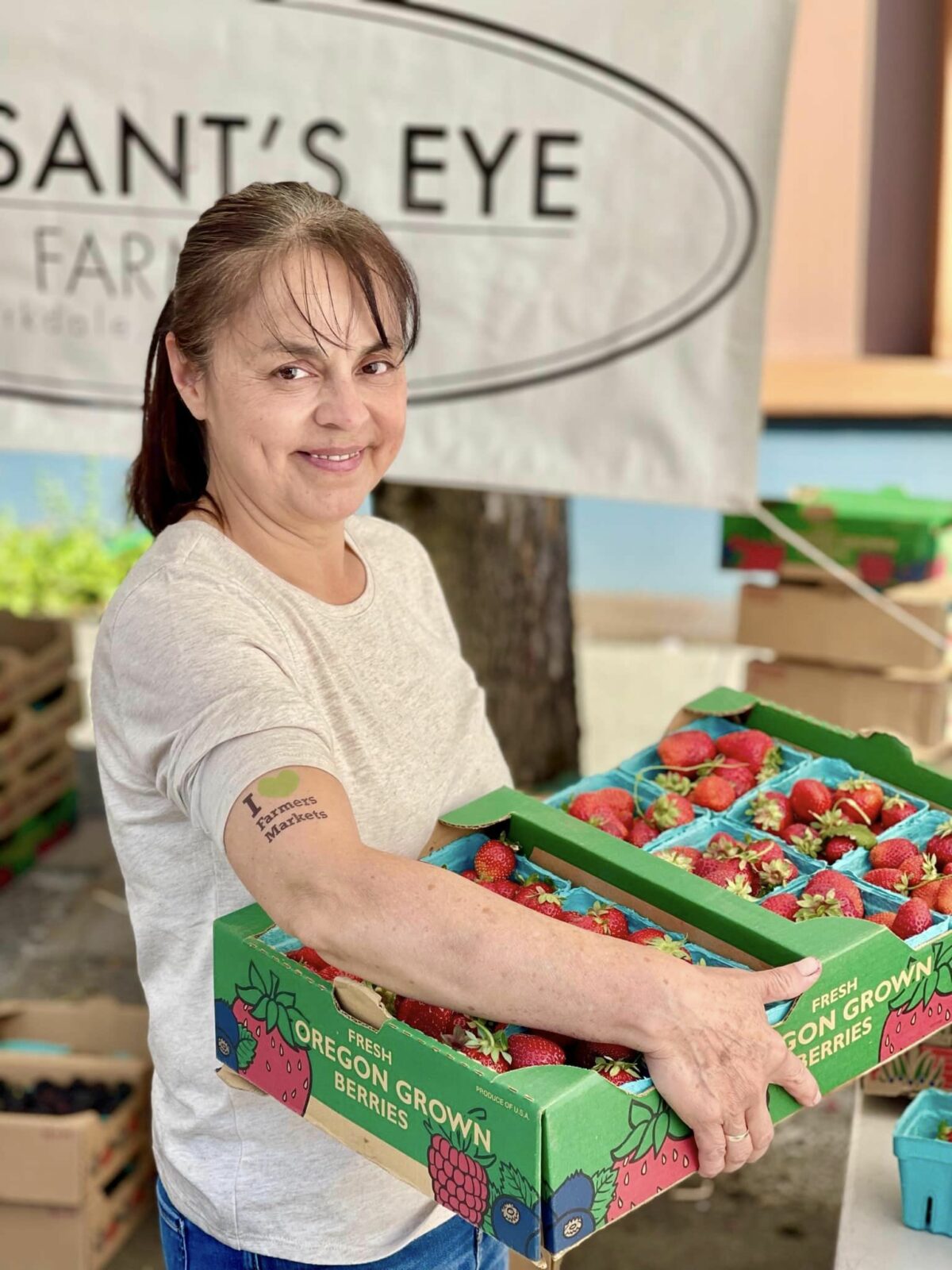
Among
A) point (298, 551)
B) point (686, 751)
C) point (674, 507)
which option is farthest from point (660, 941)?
point (674, 507)

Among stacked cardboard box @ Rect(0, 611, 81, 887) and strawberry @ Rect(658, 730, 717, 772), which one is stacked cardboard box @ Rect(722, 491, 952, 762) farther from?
stacked cardboard box @ Rect(0, 611, 81, 887)

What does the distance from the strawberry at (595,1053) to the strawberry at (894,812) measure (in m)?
0.60

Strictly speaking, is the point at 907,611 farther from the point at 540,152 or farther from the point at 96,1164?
the point at 96,1164

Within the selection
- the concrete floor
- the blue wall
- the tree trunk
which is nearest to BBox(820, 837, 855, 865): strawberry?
the concrete floor

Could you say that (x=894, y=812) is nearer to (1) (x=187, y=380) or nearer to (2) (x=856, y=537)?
(1) (x=187, y=380)

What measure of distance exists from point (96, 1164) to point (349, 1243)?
4.59 feet

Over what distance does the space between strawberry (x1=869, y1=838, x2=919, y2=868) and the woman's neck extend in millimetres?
679

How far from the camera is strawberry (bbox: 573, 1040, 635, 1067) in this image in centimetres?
141

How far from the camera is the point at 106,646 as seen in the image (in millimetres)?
1543

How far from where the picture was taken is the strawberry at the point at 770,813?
184cm

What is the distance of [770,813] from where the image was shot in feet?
6.03

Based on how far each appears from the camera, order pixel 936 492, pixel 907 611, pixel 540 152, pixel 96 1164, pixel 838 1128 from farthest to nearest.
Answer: pixel 936 492
pixel 907 611
pixel 838 1128
pixel 540 152
pixel 96 1164

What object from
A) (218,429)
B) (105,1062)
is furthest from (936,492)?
(218,429)

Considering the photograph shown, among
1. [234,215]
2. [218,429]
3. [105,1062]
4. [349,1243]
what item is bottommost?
[105,1062]
